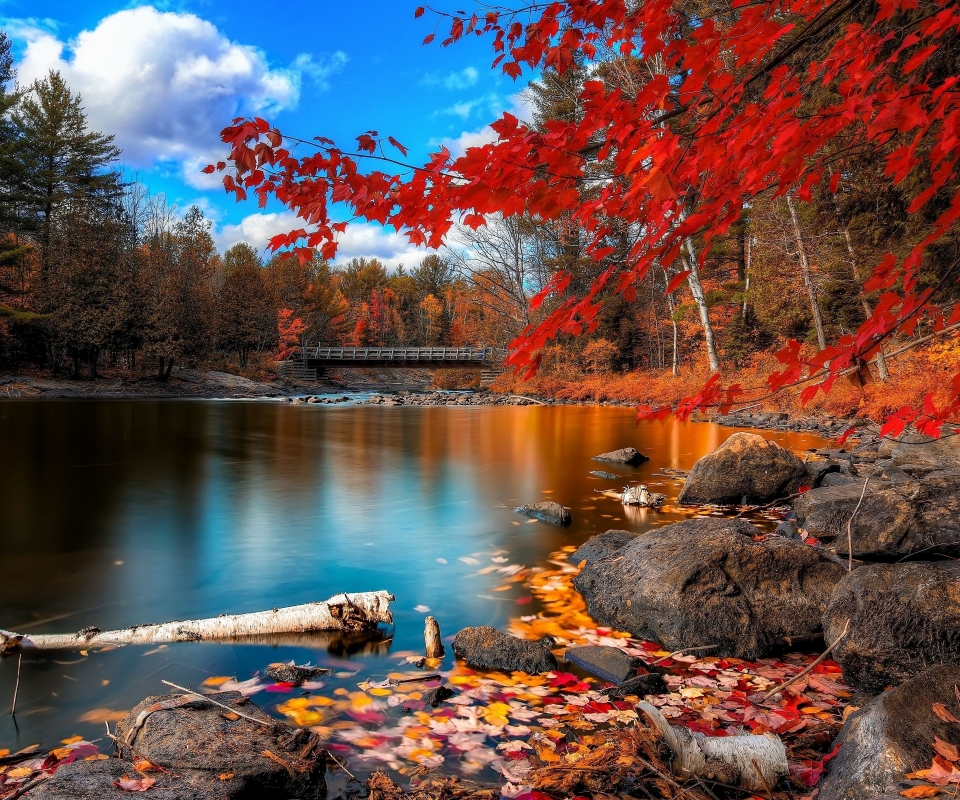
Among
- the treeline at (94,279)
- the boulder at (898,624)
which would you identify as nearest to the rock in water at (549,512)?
the boulder at (898,624)

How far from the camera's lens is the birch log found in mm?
4441

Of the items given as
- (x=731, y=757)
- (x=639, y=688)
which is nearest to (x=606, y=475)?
(x=639, y=688)

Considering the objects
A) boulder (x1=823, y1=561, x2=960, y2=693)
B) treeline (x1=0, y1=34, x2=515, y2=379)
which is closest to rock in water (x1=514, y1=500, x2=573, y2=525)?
boulder (x1=823, y1=561, x2=960, y2=693)

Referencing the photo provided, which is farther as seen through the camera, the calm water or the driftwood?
the calm water

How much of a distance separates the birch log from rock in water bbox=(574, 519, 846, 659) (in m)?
1.92

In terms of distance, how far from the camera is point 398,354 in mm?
57625

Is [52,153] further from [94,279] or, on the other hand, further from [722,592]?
[722,592]

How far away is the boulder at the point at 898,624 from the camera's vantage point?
344 centimetres

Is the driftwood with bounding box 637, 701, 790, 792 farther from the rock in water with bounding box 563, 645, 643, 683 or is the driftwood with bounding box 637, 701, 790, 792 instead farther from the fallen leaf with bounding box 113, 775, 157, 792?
the fallen leaf with bounding box 113, 775, 157, 792

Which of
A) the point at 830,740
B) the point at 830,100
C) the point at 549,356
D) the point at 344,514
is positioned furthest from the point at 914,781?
the point at 549,356

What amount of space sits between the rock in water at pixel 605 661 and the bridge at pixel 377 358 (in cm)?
4749

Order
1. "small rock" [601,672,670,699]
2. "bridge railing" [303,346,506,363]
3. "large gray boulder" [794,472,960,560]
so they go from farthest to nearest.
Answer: "bridge railing" [303,346,506,363], "large gray boulder" [794,472,960,560], "small rock" [601,672,670,699]

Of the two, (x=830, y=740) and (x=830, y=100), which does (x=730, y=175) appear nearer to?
(x=830, y=740)

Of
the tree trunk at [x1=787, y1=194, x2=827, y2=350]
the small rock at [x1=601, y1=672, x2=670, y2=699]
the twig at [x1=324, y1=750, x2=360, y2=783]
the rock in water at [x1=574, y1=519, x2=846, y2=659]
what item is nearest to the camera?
the twig at [x1=324, y1=750, x2=360, y2=783]
